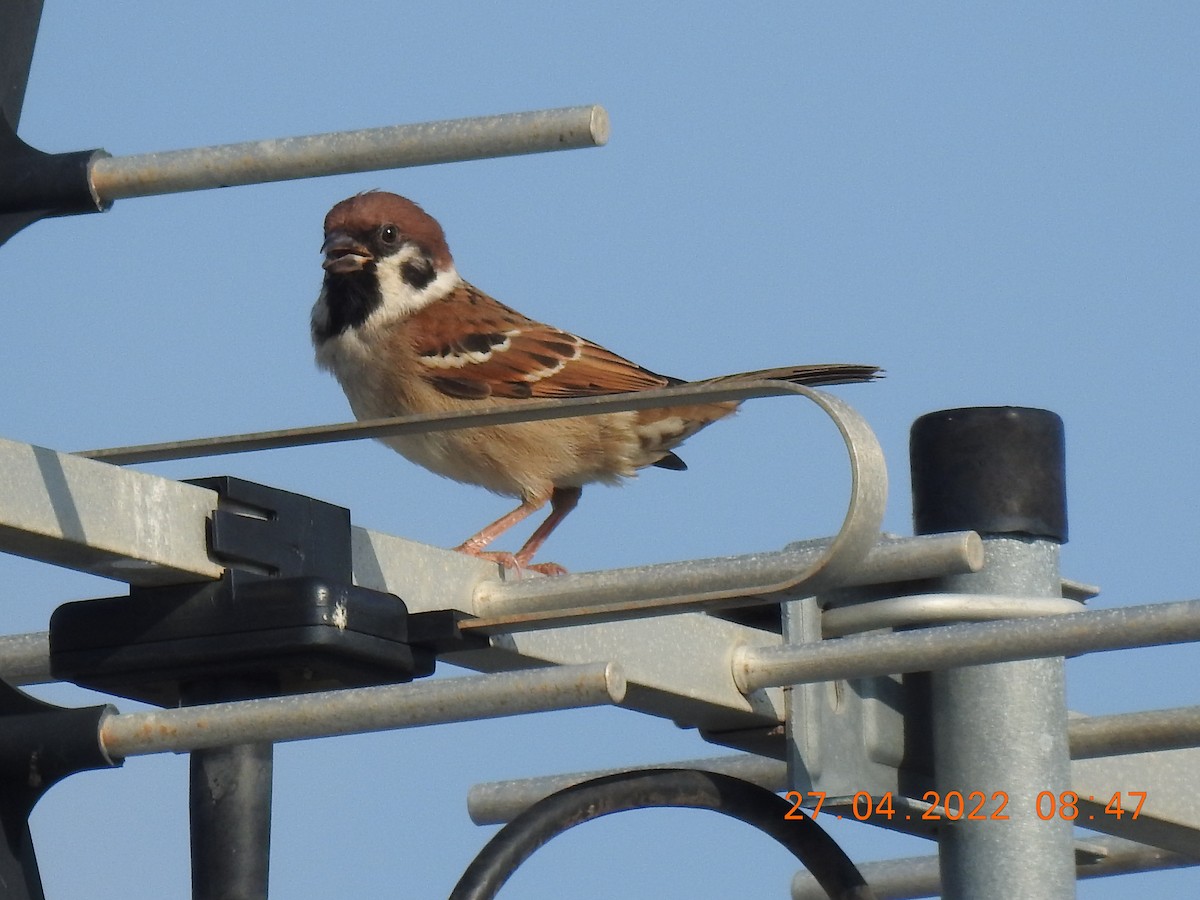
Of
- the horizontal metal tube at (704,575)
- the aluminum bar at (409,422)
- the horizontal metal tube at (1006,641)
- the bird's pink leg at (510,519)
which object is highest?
the bird's pink leg at (510,519)

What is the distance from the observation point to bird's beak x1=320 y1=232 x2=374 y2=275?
5406 mm

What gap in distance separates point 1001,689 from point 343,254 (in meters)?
3.46

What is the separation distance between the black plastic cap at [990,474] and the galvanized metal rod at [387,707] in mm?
960

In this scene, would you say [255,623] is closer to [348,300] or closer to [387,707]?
[387,707]

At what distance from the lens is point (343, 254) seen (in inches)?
216

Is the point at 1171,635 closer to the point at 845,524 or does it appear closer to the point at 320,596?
the point at 845,524

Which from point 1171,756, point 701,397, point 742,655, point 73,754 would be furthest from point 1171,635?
point 1171,756

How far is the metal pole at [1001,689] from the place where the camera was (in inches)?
90.3

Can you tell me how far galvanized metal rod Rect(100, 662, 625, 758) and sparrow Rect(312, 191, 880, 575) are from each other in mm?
3248

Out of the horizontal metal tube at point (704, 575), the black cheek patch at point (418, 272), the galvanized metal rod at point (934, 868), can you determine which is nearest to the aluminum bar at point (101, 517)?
the horizontal metal tube at point (704, 575)

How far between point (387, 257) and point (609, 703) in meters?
4.12

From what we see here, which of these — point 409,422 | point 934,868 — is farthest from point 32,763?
point 934,868

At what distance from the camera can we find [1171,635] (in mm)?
1650
